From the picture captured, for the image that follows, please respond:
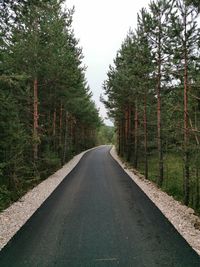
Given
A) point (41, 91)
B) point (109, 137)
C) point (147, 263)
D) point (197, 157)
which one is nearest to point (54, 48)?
point (41, 91)

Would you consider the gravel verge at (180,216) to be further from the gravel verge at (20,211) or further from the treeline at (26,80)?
the treeline at (26,80)

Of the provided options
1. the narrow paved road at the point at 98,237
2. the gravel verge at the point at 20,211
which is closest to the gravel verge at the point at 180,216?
the narrow paved road at the point at 98,237

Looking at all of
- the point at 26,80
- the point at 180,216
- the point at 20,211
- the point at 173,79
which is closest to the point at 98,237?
the point at 180,216

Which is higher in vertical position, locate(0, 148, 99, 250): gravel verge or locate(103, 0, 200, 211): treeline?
locate(103, 0, 200, 211): treeline

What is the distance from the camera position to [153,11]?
60.7 ft

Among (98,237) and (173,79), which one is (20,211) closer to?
(98,237)

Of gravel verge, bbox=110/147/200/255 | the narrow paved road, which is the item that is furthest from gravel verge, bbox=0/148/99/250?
gravel verge, bbox=110/147/200/255

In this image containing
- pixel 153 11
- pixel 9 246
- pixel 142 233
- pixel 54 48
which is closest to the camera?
pixel 9 246

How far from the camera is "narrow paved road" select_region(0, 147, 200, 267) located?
272 inches

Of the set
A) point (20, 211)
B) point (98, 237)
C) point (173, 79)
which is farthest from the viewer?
point (173, 79)

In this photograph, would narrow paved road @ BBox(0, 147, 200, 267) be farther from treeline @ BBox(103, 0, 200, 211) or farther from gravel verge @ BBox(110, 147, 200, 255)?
treeline @ BBox(103, 0, 200, 211)

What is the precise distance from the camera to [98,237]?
336 inches

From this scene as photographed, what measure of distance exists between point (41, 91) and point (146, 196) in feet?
45.3

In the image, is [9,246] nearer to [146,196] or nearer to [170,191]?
[146,196]
